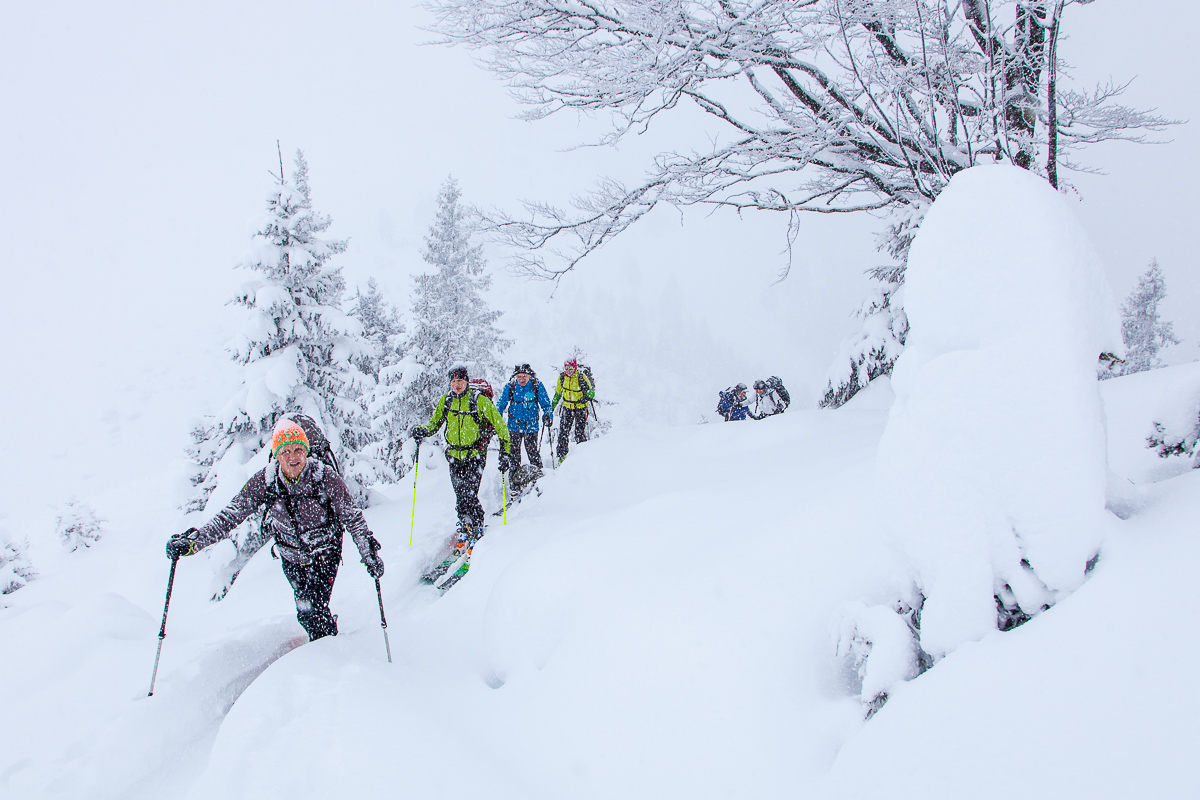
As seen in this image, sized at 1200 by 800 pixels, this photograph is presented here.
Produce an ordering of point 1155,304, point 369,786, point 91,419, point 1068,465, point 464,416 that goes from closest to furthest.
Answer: point 1068,465 → point 369,786 → point 464,416 → point 1155,304 → point 91,419

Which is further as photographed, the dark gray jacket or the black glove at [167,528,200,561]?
the dark gray jacket

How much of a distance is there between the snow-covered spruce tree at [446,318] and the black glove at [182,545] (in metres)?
11.4

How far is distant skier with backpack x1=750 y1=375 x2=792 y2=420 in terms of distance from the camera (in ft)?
38.8

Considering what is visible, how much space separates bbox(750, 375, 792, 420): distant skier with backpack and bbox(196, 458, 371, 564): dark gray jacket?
9.45m

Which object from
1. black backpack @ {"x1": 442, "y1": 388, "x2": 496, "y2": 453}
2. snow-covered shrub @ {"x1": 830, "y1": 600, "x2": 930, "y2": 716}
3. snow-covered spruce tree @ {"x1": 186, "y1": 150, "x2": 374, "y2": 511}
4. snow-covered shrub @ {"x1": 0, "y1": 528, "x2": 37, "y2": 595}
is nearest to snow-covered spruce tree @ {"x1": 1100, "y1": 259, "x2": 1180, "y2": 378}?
black backpack @ {"x1": 442, "y1": 388, "x2": 496, "y2": 453}

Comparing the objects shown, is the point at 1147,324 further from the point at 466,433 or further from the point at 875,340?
the point at 466,433

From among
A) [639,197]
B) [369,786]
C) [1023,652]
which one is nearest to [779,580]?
[1023,652]

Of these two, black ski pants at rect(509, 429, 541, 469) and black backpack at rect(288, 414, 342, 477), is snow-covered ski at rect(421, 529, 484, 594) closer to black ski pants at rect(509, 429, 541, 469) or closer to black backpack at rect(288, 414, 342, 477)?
black ski pants at rect(509, 429, 541, 469)

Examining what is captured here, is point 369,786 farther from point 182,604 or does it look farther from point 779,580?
point 182,604

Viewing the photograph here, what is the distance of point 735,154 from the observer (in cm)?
555

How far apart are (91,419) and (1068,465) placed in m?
73.1

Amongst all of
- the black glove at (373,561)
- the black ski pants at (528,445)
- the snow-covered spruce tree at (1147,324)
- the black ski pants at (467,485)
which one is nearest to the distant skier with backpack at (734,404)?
the black ski pants at (528,445)

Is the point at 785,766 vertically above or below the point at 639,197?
below

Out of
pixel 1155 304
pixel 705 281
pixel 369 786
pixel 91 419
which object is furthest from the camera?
pixel 705 281
